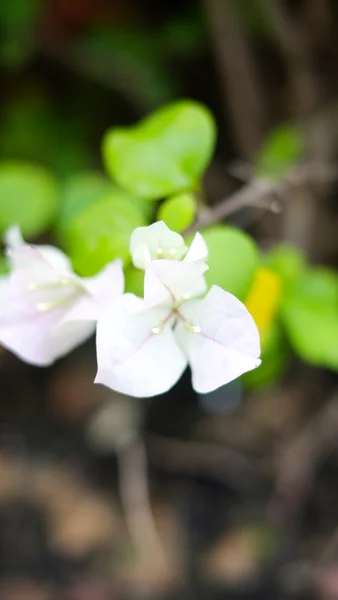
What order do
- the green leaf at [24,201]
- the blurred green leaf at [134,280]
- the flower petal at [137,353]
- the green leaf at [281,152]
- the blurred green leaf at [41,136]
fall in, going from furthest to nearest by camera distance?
the blurred green leaf at [41,136], the green leaf at [281,152], the green leaf at [24,201], the blurred green leaf at [134,280], the flower petal at [137,353]

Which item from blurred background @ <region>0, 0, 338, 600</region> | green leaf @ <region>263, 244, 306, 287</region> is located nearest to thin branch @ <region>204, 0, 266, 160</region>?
blurred background @ <region>0, 0, 338, 600</region>

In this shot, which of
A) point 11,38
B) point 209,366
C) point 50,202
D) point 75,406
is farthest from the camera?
point 75,406

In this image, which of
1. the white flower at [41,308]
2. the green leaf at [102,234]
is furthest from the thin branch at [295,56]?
the white flower at [41,308]

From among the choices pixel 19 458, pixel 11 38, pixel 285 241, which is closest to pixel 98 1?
pixel 11 38

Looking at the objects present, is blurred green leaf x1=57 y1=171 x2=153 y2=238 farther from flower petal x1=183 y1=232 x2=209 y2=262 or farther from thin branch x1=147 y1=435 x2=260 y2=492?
thin branch x1=147 y1=435 x2=260 y2=492

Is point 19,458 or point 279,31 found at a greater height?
point 279,31

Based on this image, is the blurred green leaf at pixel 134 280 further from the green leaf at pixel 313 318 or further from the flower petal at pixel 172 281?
the green leaf at pixel 313 318

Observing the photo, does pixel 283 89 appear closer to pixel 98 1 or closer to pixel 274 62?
pixel 274 62
